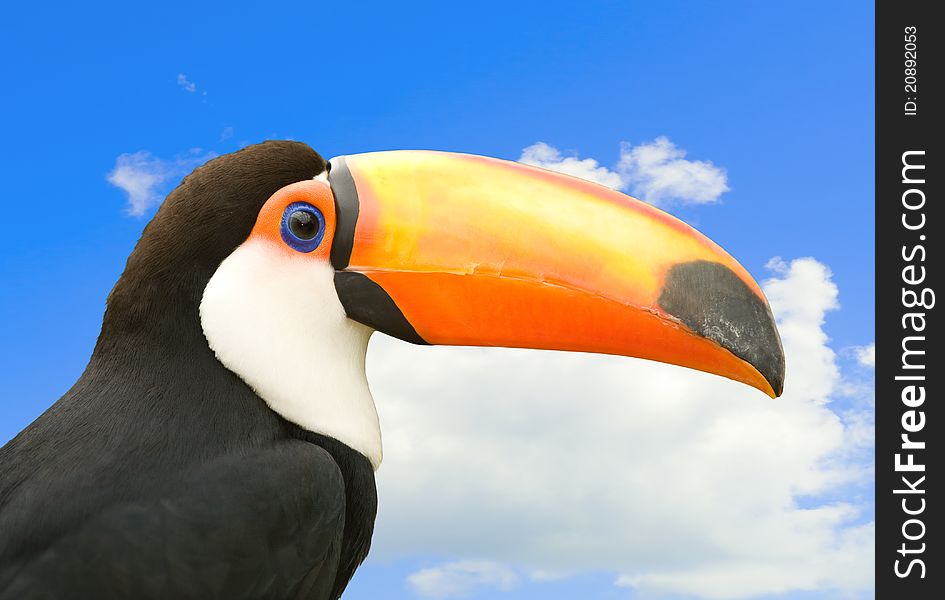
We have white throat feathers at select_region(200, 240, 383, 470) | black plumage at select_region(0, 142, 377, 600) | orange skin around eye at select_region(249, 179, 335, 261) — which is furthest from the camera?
orange skin around eye at select_region(249, 179, 335, 261)

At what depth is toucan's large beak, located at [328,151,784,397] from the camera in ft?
12.3

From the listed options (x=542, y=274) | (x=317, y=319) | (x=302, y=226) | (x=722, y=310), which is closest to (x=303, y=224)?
(x=302, y=226)

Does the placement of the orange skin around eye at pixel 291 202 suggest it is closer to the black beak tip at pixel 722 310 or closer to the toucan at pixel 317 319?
the toucan at pixel 317 319

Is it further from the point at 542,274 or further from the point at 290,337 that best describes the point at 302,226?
the point at 542,274

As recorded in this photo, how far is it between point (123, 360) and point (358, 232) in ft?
3.02

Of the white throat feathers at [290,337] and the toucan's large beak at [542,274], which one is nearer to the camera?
the white throat feathers at [290,337]

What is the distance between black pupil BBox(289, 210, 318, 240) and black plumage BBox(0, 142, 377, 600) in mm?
125

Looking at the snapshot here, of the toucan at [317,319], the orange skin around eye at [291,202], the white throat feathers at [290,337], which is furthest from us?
the orange skin around eye at [291,202]

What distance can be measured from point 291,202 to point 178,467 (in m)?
1.02

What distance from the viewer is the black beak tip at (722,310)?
3.75 metres

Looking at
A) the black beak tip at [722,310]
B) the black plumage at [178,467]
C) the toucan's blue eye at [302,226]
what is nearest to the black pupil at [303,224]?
the toucan's blue eye at [302,226]

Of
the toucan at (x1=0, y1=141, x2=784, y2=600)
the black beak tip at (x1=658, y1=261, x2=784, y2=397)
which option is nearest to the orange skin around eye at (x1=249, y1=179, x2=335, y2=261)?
the toucan at (x1=0, y1=141, x2=784, y2=600)

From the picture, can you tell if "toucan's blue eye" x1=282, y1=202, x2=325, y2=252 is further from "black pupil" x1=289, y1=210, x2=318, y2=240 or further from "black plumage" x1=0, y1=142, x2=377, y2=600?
"black plumage" x1=0, y1=142, x2=377, y2=600

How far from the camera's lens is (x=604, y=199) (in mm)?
3879
